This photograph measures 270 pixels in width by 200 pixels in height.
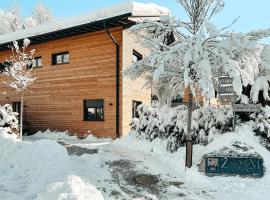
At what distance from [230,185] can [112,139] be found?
8.42 metres

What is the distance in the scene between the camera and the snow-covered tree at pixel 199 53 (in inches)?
293

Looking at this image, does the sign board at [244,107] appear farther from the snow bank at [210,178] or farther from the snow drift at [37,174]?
the snow drift at [37,174]

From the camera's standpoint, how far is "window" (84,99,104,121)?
1560 cm

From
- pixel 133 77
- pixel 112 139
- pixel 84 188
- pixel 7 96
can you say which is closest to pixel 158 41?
pixel 133 77

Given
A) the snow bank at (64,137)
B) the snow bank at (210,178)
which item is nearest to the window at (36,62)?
the snow bank at (64,137)

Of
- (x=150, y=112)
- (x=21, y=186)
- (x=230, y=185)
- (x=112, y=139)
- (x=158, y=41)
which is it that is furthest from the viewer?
(x=112, y=139)

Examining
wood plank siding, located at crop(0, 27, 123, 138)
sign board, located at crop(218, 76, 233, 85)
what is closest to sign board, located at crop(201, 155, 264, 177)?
sign board, located at crop(218, 76, 233, 85)

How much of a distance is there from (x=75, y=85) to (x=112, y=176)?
944 centimetres

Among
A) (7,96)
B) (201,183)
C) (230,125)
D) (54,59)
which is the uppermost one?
(54,59)

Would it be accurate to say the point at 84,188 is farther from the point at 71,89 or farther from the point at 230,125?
the point at 71,89

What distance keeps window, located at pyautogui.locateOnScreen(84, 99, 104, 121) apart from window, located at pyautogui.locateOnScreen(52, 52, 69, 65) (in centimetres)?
304

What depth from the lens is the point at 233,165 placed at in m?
7.98

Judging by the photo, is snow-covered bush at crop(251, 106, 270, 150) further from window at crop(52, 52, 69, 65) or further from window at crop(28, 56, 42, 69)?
window at crop(28, 56, 42, 69)

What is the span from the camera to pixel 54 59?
17.8 metres
